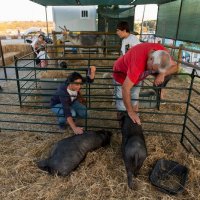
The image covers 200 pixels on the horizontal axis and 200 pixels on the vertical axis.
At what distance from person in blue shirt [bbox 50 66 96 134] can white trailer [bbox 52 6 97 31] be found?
1166 centimetres

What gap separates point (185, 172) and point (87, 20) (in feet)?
44.2

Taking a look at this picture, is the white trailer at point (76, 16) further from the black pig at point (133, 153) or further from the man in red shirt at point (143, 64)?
the black pig at point (133, 153)

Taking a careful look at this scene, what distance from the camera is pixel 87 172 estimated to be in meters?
2.85

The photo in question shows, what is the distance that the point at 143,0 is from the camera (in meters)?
10.7

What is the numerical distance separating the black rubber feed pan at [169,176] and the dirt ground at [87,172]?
0.19ft

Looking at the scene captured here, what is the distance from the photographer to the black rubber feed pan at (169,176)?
102 inches

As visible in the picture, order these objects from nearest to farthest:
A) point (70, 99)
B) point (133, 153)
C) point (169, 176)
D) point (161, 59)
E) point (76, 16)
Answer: point (161, 59), point (133, 153), point (169, 176), point (70, 99), point (76, 16)

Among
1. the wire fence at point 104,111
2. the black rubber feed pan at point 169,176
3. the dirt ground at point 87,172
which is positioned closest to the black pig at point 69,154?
the dirt ground at point 87,172

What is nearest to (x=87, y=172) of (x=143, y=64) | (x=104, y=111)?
(x=143, y=64)

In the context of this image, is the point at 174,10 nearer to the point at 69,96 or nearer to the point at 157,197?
the point at 69,96

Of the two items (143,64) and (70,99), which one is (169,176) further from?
(70,99)

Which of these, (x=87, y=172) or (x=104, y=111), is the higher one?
(x=87, y=172)

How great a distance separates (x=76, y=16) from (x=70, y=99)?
1232 centimetres

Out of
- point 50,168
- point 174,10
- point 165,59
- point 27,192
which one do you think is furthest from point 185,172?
point 174,10
